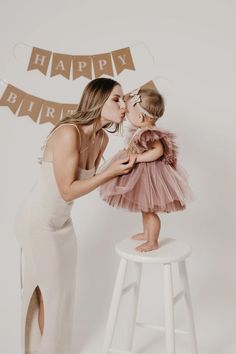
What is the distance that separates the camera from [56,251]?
6.52 feet

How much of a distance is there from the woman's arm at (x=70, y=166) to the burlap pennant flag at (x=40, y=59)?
2.68ft

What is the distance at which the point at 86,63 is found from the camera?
8.44ft

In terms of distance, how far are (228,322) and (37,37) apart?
6.06 feet

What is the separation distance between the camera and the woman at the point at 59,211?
1853 mm

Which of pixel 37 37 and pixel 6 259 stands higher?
pixel 37 37

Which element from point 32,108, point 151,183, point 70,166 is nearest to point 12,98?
point 32,108

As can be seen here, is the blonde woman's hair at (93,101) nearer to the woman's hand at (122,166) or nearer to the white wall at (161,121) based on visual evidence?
the woman's hand at (122,166)

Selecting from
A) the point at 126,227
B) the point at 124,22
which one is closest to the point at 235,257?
the point at 126,227

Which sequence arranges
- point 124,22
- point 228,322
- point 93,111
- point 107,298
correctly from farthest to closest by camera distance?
point 124,22 < point 107,298 < point 228,322 < point 93,111

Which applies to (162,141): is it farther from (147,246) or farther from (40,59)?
(40,59)

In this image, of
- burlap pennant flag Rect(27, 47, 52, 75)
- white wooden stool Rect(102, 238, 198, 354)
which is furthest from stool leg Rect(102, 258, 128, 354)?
burlap pennant flag Rect(27, 47, 52, 75)

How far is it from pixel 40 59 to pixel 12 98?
0.80ft

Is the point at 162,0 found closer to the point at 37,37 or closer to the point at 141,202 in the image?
the point at 37,37

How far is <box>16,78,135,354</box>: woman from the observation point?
1.85 metres
